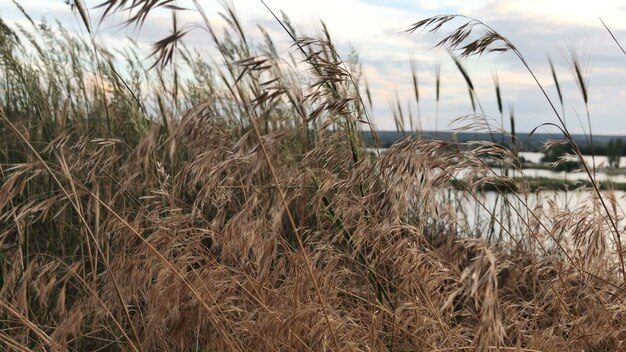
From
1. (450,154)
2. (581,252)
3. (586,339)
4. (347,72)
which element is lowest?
(586,339)

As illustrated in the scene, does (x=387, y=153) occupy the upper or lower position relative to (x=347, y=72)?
lower

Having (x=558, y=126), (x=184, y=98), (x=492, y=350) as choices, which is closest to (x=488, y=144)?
(x=558, y=126)

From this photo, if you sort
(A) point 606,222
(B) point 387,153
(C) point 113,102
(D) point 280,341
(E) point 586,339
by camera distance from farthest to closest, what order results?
1. (C) point 113,102
2. (A) point 606,222
3. (E) point 586,339
4. (D) point 280,341
5. (B) point 387,153

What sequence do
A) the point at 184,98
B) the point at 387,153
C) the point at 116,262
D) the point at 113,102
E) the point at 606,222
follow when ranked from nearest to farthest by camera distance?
1. the point at 387,153
2. the point at 116,262
3. the point at 606,222
4. the point at 113,102
5. the point at 184,98

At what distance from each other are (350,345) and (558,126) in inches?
40.8

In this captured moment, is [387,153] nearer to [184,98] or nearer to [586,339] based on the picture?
[586,339]

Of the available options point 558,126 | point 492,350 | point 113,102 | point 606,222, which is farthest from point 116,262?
point 113,102

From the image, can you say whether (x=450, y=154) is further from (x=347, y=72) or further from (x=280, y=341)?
(x=280, y=341)

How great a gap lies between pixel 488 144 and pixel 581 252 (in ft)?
1.78

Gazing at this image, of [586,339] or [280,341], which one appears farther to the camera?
[586,339]

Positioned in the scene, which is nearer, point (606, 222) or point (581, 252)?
point (581, 252)

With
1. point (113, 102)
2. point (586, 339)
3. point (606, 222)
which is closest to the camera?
point (586, 339)

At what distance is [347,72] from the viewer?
7.39ft

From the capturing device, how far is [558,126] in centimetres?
244
